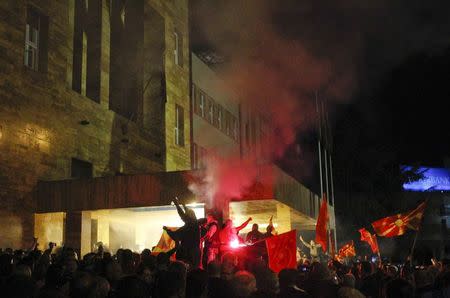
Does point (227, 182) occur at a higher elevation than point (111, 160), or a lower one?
lower

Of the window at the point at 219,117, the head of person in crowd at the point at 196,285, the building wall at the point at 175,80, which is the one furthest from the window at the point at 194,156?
the head of person in crowd at the point at 196,285

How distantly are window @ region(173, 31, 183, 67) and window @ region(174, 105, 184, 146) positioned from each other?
2340 millimetres

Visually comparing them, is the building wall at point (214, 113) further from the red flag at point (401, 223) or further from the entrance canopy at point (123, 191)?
the red flag at point (401, 223)

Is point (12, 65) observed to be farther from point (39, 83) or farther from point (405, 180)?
point (405, 180)

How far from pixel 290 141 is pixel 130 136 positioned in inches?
489

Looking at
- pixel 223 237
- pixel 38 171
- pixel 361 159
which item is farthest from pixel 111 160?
pixel 361 159

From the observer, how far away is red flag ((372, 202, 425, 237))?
41.5 ft

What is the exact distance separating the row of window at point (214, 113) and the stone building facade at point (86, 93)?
1605 millimetres

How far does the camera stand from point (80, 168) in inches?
847

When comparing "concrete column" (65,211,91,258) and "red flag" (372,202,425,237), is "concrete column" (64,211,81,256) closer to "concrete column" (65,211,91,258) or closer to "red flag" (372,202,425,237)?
"concrete column" (65,211,91,258)

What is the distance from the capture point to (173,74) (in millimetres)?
27844

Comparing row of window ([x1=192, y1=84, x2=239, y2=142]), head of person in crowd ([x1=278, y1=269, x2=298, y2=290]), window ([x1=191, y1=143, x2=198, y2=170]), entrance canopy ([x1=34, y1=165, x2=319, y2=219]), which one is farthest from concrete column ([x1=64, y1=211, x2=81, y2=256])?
head of person in crowd ([x1=278, y1=269, x2=298, y2=290])


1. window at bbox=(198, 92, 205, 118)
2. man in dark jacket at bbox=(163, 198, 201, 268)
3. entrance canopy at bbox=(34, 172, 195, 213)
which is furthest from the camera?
window at bbox=(198, 92, 205, 118)

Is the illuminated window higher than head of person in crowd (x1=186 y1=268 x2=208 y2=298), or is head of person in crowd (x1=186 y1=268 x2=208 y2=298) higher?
the illuminated window
